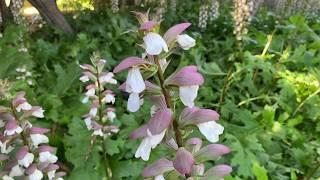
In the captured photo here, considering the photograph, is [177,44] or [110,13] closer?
[177,44]

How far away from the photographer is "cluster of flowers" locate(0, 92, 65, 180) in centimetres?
171

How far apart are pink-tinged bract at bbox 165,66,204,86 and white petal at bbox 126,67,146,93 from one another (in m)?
0.08

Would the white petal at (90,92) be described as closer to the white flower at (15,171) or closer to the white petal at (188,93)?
the white flower at (15,171)

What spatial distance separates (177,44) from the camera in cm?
104

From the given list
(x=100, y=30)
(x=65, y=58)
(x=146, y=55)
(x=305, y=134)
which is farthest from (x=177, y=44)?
(x=100, y=30)

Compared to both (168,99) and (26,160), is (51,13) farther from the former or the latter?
(168,99)

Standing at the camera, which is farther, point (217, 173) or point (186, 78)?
point (217, 173)

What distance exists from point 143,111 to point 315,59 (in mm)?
2071

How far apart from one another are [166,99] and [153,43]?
0.48 ft

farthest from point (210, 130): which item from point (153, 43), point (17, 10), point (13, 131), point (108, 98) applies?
point (17, 10)

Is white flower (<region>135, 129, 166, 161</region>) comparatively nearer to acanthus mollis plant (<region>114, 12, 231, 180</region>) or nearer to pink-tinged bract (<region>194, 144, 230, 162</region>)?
acanthus mollis plant (<region>114, 12, 231, 180</region>)

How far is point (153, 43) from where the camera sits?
956 mm

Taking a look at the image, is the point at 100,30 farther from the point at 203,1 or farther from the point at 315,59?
the point at 315,59

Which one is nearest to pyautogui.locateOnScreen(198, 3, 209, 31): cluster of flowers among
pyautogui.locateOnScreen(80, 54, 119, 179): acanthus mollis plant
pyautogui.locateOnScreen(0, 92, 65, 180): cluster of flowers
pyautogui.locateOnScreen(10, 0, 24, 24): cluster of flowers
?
pyautogui.locateOnScreen(10, 0, 24, 24): cluster of flowers
